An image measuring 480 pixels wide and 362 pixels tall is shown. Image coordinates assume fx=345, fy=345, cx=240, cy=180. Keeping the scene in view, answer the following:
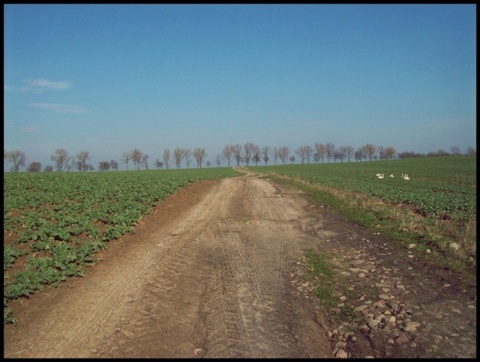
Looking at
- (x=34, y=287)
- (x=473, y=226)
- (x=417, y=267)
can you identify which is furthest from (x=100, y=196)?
(x=473, y=226)

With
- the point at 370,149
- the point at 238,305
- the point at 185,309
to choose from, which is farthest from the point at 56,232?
the point at 370,149

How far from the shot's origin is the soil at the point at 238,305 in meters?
4.96

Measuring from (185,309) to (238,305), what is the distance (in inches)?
38.3

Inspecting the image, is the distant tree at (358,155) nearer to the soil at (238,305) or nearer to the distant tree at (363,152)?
the distant tree at (363,152)

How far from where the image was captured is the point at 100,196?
1675cm

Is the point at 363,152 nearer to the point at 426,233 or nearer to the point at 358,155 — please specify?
the point at 358,155

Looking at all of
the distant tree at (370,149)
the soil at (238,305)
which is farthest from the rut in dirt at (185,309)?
the distant tree at (370,149)

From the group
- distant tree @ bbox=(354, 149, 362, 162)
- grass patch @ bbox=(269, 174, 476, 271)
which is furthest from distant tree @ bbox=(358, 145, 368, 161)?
grass patch @ bbox=(269, 174, 476, 271)

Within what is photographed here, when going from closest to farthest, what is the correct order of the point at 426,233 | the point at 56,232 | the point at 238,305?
the point at 238,305 → the point at 56,232 → the point at 426,233

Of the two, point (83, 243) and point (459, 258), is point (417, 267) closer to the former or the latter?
point (459, 258)

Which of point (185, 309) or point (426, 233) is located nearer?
point (185, 309)

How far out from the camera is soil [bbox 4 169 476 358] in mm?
4965

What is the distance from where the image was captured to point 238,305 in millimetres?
6277

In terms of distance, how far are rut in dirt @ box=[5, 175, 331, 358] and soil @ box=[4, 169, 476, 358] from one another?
0.07 feet
